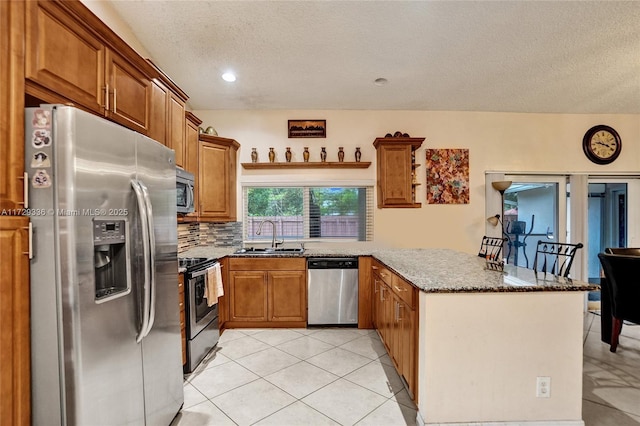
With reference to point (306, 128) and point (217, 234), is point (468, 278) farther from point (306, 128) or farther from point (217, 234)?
point (217, 234)

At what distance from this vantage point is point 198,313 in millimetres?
2611

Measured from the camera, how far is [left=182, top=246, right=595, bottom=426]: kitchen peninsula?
175 cm

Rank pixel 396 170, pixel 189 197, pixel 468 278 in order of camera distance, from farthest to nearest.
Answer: pixel 396 170 → pixel 189 197 → pixel 468 278

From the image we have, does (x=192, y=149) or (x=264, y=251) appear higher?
(x=192, y=149)

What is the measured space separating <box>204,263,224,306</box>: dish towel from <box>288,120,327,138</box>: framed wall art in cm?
208

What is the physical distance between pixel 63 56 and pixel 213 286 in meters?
2.03

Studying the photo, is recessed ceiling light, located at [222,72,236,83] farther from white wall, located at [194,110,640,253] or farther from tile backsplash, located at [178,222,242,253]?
tile backsplash, located at [178,222,242,253]

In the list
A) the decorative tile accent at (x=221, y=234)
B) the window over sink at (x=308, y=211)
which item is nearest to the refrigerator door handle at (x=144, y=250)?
the decorative tile accent at (x=221, y=234)

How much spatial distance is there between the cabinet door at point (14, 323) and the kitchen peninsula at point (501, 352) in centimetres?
187

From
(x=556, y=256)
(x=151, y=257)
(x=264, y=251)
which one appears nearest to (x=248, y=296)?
(x=264, y=251)

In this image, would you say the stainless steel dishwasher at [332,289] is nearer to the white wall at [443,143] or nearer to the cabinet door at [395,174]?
the white wall at [443,143]

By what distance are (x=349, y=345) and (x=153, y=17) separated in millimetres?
3294

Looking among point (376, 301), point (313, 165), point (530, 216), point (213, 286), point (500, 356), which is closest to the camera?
point (500, 356)

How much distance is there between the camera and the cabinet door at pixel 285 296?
11.3ft
